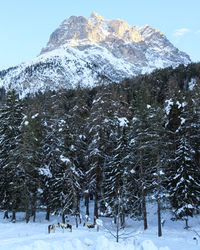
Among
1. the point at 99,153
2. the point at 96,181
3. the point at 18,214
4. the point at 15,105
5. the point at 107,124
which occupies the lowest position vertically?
the point at 18,214

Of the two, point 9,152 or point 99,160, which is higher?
point 9,152

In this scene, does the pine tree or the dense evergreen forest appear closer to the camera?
the dense evergreen forest

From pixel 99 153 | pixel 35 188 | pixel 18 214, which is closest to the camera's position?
pixel 99 153

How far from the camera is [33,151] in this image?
88.7ft

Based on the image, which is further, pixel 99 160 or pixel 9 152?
pixel 9 152

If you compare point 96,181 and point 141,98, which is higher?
point 141,98

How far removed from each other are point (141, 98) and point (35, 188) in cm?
1516

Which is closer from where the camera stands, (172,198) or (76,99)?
(172,198)

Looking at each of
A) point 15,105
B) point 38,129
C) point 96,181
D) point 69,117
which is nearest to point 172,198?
point 96,181

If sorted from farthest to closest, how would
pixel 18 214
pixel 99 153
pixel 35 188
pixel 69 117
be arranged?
1. pixel 18 214
2. pixel 69 117
3. pixel 35 188
4. pixel 99 153

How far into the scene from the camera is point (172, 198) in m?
26.5

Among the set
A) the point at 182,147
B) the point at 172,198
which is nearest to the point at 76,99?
the point at 182,147

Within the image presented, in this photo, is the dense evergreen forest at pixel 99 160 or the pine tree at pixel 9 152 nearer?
the dense evergreen forest at pixel 99 160

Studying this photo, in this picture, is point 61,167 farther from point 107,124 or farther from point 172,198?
point 172,198
